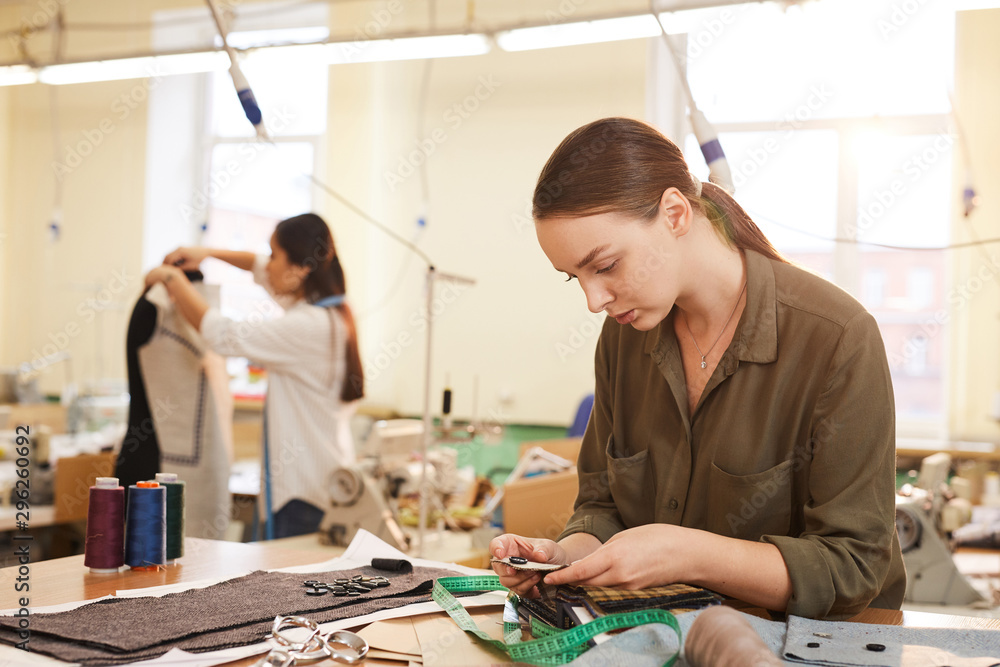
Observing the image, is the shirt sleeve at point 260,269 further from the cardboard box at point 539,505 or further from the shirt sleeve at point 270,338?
the cardboard box at point 539,505

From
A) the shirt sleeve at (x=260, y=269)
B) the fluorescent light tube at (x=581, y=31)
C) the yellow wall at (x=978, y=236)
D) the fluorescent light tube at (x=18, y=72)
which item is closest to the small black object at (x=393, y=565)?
the shirt sleeve at (x=260, y=269)

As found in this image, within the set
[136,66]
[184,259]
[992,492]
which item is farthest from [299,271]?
[992,492]

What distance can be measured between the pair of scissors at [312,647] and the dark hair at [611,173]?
1.86ft

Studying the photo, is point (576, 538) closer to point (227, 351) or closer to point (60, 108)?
point (227, 351)

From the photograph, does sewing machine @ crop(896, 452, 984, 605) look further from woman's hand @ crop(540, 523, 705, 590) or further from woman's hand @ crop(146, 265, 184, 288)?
woman's hand @ crop(146, 265, 184, 288)

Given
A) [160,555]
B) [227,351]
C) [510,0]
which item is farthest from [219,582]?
[510,0]

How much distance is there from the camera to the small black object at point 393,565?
47.7 inches

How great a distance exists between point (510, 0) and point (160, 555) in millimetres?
4448

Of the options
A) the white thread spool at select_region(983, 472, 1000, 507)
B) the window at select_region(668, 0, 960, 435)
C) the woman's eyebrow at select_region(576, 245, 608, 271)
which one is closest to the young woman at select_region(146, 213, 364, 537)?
the woman's eyebrow at select_region(576, 245, 608, 271)

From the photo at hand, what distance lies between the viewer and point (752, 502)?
1.13 metres

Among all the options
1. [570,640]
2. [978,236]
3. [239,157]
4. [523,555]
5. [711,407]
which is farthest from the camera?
[239,157]

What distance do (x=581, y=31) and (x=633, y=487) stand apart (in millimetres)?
2975

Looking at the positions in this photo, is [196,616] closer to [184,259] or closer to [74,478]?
[184,259]

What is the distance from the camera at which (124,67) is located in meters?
4.42
